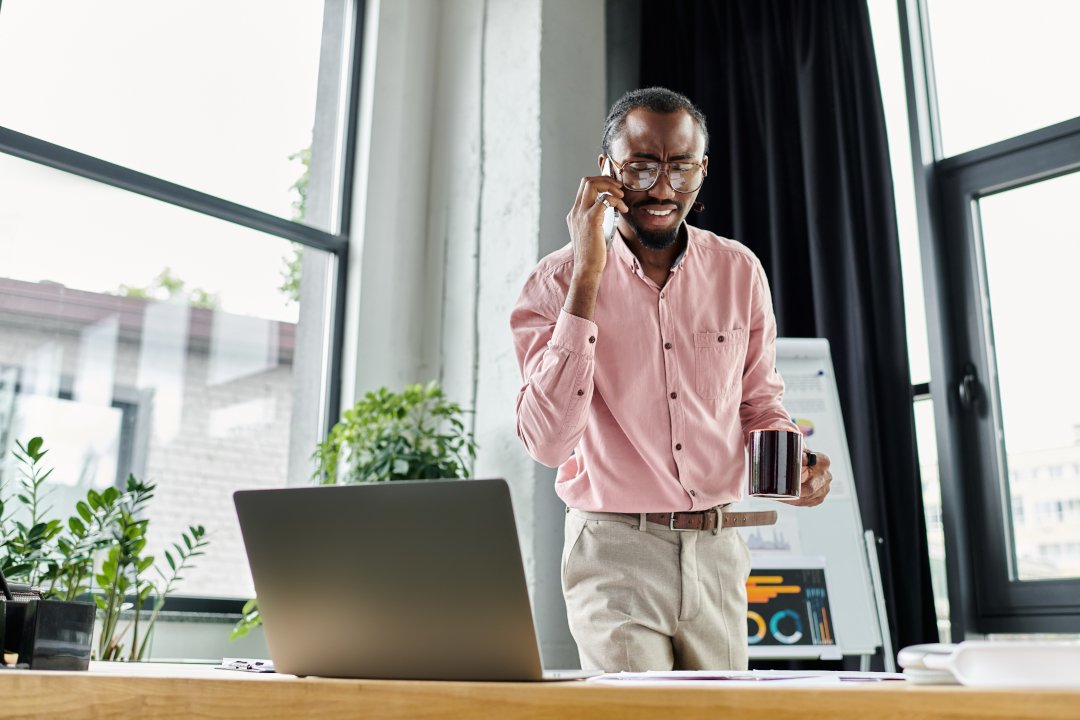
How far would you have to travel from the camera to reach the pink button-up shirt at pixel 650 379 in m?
1.62

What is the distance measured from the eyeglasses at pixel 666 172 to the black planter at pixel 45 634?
1.10 metres

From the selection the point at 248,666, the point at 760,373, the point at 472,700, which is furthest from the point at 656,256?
the point at 472,700

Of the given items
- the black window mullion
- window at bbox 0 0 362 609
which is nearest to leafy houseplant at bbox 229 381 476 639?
window at bbox 0 0 362 609

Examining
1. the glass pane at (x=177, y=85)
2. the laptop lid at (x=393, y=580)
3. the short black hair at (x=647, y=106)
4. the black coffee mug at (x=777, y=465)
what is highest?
the glass pane at (x=177, y=85)

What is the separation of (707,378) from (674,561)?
0.32 metres

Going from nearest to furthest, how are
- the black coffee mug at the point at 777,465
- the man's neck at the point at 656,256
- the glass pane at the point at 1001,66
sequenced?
1. the black coffee mug at the point at 777,465
2. the man's neck at the point at 656,256
3. the glass pane at the point at 1001,66

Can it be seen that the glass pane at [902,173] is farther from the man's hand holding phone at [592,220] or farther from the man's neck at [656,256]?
the man's hand holding phone at [592,220]

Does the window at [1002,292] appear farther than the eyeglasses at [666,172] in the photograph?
Yes

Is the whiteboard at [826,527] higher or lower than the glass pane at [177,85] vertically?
lower

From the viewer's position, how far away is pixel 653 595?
1.64 metres

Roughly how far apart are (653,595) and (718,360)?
16.3 inches

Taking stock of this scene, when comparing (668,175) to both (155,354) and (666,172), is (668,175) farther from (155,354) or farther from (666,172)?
(155,354)

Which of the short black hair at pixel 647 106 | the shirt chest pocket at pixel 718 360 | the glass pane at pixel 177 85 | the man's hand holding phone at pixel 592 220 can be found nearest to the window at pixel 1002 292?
the shirt chest pocket at pixel 718 360

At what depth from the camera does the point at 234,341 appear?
3.41 m
